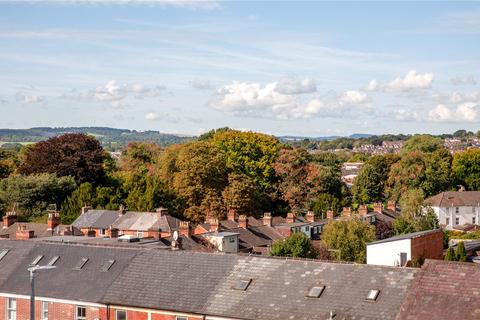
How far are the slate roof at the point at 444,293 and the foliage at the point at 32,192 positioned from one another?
182 feet

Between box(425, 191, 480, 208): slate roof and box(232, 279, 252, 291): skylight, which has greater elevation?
box(232, 279, 252, 291): skylight

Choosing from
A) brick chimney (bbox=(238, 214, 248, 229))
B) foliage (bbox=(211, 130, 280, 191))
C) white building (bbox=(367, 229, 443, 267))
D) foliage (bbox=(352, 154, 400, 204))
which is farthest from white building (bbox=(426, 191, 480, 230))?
white building (bbox=(367, 229, 443, 267))

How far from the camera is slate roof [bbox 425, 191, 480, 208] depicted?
10062cm

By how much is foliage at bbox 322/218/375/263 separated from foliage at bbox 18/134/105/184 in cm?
3674

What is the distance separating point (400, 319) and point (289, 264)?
6.27 meters

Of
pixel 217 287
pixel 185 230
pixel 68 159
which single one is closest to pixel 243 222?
pixel 185 230

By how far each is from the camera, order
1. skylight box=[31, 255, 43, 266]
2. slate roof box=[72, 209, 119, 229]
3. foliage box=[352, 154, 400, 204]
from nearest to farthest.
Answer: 1. skylight box=[31, 255, 43, 266]
2. slate roof box=[72, 209, 119, 229]
3. foliage box=[352, 154, 400, 204]

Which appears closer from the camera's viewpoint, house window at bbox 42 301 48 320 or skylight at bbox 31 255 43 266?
house window at bbox 42 301 48 320

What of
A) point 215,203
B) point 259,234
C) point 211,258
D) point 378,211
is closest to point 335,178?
point 378,211

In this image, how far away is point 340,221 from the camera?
60.0m

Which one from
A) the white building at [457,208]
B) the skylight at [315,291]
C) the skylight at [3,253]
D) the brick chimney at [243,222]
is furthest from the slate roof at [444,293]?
the white building at [457,208]

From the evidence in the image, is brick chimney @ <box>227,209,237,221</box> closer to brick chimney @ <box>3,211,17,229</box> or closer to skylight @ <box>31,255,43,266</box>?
brick chimney @ <box>3,211,17,229</box>

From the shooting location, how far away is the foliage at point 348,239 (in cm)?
5769

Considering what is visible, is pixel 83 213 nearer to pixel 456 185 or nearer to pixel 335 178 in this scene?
pixel 335 178
